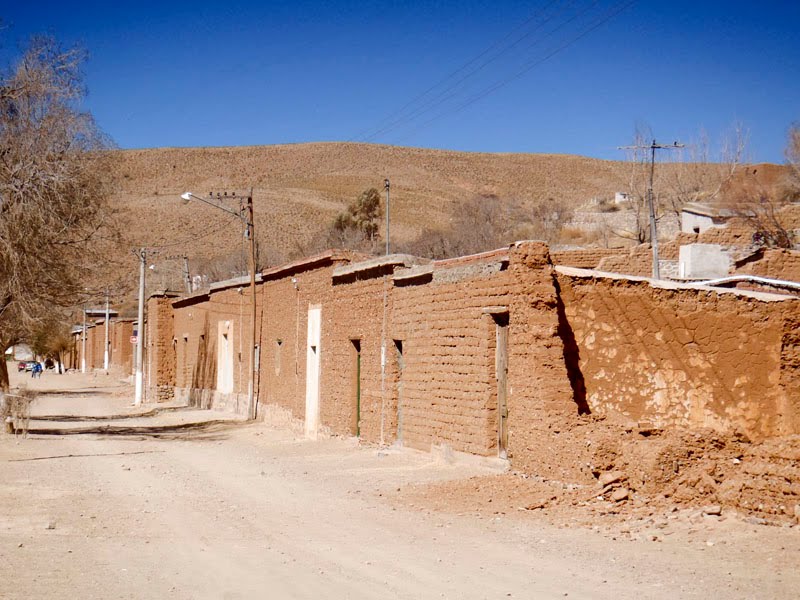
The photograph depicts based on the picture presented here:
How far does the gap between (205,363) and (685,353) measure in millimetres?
25905

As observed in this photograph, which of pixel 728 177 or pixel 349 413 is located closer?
pixel 349 413

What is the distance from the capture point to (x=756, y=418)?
1200 cm

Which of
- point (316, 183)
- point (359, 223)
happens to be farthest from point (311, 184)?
point (359, 223)

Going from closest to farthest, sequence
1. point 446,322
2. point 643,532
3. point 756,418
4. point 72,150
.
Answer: point 643,532 < point 756,418 < point 446,322 < point 72,150

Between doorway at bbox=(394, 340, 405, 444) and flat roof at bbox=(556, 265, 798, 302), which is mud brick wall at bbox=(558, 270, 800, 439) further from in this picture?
doorway at bbox=(394, 340, 405, 444)

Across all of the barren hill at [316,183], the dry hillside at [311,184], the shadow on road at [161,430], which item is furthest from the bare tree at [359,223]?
the shadow on road at [161,430]

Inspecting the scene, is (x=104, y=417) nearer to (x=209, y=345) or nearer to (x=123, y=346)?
(x=209, y=345)

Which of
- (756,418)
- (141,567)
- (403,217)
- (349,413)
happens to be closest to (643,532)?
(756,418)

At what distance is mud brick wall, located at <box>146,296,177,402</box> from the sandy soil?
24.4m

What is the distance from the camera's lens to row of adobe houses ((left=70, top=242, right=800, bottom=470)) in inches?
475

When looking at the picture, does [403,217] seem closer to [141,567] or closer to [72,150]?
[72,150]

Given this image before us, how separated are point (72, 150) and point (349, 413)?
30.1 feet

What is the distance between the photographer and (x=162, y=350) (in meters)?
41.4

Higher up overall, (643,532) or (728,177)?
(728,177)
